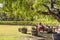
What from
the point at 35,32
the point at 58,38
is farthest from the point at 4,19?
the point at 58,38

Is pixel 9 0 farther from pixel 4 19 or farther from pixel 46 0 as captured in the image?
pixel 4 19

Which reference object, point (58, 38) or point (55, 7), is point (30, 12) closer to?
point (55, 7)

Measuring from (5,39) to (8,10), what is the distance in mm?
8339

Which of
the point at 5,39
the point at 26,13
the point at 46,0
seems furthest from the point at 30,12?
the point at 5,39

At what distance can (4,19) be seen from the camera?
48.2 m

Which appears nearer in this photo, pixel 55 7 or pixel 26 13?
pixel 26 13

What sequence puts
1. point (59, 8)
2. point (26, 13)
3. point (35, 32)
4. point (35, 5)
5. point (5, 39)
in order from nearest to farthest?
point (35, 5) < point (26, 13) < point (59, 8) < point (5, 39) < point (35, 32)

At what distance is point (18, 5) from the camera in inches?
330

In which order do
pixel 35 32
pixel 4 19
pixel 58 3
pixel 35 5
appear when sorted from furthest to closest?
pixel 4 19 < pixel 35 32 < pixel 58 3 < pixel 35 5

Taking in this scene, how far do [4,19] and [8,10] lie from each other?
39.3 metres

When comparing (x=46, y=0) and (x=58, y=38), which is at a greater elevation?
(x=46, y=0)

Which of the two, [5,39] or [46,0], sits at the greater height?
[46,0]

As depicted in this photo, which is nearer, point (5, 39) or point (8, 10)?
point (8, 10)

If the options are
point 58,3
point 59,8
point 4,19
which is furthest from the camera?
point 4,19
